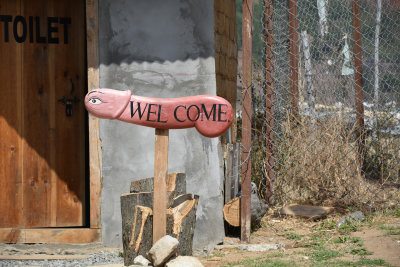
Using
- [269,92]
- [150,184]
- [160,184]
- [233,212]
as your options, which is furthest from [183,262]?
[269,92]

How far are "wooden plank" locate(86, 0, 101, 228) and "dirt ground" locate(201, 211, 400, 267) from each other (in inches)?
48.8

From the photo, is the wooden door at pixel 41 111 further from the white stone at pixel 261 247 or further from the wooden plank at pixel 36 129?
the white stone at pixel 261 247

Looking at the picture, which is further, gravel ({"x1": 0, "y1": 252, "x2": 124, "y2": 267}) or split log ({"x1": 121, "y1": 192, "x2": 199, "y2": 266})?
gravel ({"x1": 0, "y1": 252, "x2": 124, "y2": 267})

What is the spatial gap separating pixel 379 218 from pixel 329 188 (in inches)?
37.5

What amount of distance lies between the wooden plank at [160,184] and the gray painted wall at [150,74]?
1646mm

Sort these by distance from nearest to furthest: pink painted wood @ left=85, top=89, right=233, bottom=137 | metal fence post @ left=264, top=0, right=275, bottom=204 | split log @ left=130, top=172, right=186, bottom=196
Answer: pink painted wood @ left=85, top=89, right=233, bottom=137 → split log @ left=130, top=172, right=186, bottom=196 → metal fence post @ left=264, top=0, right=275, bottom=204

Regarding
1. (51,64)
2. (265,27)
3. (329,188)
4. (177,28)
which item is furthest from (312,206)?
(51,64)

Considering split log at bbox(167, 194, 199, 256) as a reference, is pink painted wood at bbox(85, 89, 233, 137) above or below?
above

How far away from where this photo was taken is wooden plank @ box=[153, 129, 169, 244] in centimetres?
427

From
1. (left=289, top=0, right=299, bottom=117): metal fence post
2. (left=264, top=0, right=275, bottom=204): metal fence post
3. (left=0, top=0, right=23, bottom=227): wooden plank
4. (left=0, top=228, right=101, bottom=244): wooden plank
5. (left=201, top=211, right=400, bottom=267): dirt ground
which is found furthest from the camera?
(left=289, top=0, right=299, bottom=117): metal fence post

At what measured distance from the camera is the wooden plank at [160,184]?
4.27 metres

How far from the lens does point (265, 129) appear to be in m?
7.45

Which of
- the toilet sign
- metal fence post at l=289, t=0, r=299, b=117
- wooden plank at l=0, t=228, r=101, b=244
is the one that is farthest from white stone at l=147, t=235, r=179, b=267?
metal fence post at l=289, t=0, r=299, b=117

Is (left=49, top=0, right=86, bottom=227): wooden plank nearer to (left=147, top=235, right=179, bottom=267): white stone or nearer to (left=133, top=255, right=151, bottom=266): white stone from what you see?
(left=133, top=255, right=151, bottom=266): white stone
